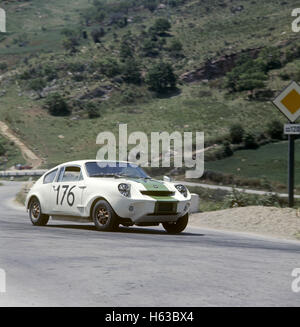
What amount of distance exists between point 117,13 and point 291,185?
189m

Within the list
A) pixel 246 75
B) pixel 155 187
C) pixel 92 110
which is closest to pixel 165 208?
pixel 155 187

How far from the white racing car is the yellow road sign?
17.8 feet

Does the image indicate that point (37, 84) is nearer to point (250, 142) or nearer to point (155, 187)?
point (250, 142)

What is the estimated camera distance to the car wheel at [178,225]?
1406 cm

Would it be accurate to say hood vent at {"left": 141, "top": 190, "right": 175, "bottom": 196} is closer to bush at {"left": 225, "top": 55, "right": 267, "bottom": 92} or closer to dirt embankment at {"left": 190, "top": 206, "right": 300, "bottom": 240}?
dirt embankment at {"left": 190, "top": 206, "right": 300, "bottom": 240}

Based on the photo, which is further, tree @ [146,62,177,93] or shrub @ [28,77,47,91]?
shrub @ [28,77,47,91]

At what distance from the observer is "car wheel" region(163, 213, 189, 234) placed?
46.1 ft

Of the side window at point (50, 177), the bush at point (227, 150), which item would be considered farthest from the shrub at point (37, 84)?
the side window at point (50, 177)

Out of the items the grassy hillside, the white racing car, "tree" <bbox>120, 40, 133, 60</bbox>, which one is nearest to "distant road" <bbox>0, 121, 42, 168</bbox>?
the grassy hillside

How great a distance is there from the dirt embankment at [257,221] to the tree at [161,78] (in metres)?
101
